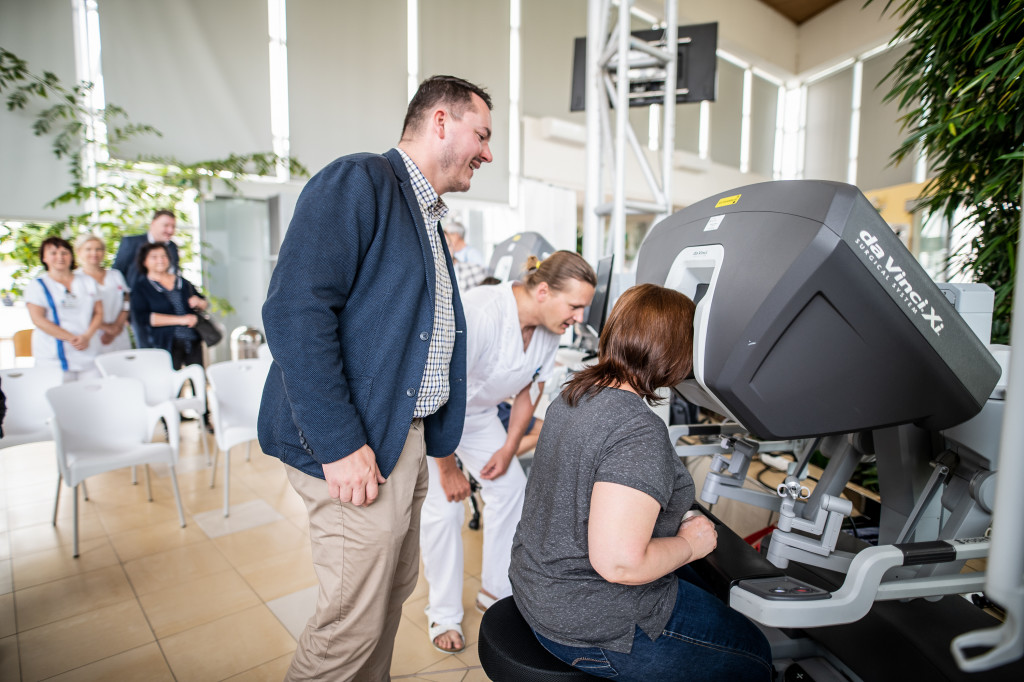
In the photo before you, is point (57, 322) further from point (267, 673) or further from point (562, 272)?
point (562, 272)

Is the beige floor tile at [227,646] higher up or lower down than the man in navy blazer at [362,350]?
lower down

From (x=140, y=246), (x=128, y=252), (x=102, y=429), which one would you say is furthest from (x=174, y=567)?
(x=128, y=252)

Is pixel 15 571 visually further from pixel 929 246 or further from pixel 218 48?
pixel 929 246

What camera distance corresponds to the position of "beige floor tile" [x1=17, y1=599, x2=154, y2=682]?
69.9 inches

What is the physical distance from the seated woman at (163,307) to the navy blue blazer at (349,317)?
337 centimetres

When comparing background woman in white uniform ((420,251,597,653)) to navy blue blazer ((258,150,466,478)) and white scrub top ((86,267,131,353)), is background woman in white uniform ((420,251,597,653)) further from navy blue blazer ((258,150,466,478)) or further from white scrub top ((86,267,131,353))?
white scrub top ((86,267,131,353))

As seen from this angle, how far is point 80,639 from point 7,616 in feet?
1.23

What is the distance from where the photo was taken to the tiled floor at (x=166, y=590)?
179cm

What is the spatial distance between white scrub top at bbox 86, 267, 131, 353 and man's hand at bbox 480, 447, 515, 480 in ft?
11.0

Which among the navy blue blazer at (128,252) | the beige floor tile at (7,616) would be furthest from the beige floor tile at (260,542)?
the navy blue blazer at (128,252)

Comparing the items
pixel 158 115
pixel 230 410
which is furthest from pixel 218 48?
pixel 230 410

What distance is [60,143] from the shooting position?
4.52 m

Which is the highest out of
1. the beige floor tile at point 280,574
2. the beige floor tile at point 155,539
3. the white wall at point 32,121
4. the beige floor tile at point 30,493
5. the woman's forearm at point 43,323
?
the white wall at point 32,121

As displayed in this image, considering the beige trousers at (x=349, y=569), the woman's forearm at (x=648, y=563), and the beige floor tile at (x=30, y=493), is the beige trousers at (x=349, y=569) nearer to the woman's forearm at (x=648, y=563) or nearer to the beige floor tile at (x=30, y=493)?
the woman's forearm at (x=648, y=563)
